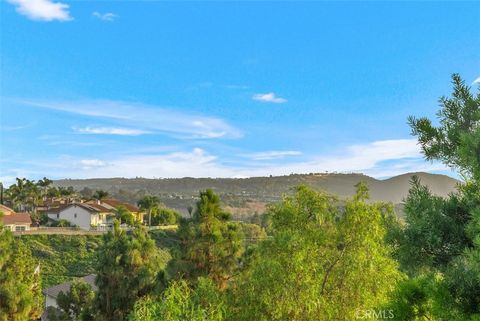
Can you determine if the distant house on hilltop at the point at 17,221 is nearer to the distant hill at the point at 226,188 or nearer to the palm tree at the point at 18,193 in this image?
the palm tree at the point at 18,193

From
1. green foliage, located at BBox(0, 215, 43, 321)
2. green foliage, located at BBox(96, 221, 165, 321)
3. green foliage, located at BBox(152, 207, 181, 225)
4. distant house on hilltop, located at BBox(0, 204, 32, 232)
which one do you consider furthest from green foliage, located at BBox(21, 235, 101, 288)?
green foliage, located at BBox(96, 221, 165, 321)

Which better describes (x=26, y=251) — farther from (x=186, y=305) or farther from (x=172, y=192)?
(x=172, y=192)

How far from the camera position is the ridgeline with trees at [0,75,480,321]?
7422 millimetres

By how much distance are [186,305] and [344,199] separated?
573 cm

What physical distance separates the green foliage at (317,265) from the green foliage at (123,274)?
9.65 meters

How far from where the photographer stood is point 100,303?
78.3ft

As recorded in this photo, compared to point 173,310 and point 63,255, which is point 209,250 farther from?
point 63,255

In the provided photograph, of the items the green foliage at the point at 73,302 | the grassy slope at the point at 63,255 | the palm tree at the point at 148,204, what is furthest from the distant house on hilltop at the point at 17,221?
the green foliage at the point at 73,302

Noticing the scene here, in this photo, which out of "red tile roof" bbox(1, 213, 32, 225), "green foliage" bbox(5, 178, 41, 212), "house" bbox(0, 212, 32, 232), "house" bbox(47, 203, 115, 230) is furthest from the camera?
"green foliage" bbox(5, 178, 41, 212)

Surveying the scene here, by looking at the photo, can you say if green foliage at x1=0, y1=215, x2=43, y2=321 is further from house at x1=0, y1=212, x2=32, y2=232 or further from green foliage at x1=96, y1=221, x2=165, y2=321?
house at x1=0, y1=212, x2=32, y2=232

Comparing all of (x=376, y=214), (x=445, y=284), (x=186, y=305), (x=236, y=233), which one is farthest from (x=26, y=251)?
(x=445, y=284)

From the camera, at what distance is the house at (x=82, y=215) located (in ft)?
298

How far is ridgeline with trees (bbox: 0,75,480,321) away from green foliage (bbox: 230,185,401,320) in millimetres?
29

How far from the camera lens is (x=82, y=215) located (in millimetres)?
91375
